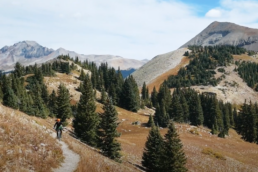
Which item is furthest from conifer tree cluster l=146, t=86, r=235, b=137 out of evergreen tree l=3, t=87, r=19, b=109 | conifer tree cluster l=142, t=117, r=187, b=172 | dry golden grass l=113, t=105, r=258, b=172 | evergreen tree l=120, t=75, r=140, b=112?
conifer tree cluster l=142, t=117, r=187, b=172

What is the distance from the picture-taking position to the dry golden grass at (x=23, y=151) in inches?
530

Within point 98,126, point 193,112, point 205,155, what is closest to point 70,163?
point 98,126

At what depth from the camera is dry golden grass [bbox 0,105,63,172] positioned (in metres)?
13.5

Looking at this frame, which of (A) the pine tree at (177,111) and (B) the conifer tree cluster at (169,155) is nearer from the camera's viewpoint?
(B) the conifer tree cluster at (169,155)

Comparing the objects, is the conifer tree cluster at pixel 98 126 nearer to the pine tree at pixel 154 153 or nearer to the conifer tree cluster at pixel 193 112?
the pine tree at pixel 154 153

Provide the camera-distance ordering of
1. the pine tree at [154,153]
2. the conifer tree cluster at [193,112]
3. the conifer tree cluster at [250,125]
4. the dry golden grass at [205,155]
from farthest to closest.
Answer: the conifer tree cluster at [193,112] < the conifer tree cluster at [250,125] < the dry golden grass at [205,155] < the pine tree at [154,153]

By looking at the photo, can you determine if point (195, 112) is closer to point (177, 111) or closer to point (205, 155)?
point (177, 111)

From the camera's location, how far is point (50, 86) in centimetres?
11012

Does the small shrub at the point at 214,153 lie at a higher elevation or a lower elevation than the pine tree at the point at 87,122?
lower

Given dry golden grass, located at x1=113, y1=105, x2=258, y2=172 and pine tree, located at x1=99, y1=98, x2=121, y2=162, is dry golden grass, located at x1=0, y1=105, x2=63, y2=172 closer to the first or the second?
pine tree, located at x1=99, y1=98, x2=121, y2=162

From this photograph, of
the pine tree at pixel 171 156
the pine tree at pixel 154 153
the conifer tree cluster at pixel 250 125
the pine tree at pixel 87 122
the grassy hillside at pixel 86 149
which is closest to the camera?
the grassy hillside at pixel 86 149

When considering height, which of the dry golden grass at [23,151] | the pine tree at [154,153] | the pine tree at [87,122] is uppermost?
the dry golden grass at [23,151]

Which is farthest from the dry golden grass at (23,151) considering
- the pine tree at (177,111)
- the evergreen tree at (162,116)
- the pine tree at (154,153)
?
the pine tree at (177,111)

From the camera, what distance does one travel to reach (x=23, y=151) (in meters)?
15.3
